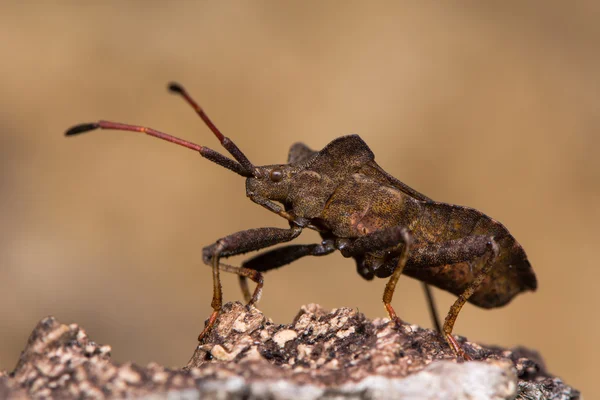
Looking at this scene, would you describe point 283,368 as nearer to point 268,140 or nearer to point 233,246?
point 233,246

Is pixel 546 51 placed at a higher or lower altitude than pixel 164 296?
A: higher

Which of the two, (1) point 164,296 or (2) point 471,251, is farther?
(1) point 164,296

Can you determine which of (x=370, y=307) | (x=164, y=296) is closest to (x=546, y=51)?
(x=370, y=307)

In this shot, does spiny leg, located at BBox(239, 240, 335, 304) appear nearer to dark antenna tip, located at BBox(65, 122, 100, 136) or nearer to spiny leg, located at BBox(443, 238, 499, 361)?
spiny leg, located at BBox(443, 238, 499, 361)

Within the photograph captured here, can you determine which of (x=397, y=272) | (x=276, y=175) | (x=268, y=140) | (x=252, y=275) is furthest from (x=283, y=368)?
(x=268, y=140)

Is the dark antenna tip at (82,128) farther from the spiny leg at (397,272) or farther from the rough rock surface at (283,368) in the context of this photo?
the spiny leg at (397,272)

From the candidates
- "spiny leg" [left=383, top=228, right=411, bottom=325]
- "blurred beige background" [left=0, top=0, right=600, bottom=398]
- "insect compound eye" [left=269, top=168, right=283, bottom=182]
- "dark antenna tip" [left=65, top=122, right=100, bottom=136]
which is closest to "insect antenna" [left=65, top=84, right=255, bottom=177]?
"dark antenna tip" [left=65, top=122, right=100, bottom=136]

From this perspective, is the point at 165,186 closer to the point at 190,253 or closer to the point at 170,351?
the point at 190,253
